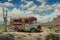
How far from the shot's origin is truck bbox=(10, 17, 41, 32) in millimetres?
15648

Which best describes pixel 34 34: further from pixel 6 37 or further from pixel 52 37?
pixel 6 37

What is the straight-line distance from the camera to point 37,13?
15.6 meters

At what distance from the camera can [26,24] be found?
16000mm

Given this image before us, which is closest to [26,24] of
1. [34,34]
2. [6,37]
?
[34,34]

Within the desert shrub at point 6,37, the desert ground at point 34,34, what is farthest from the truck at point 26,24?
the desert shrub at point 6,37

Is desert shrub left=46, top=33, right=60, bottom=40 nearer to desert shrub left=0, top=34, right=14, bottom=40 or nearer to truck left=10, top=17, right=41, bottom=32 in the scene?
truck left=10, top=17, right=41, bottom=32

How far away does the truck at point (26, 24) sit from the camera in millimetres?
15648

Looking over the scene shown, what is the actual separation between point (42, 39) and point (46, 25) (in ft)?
2.39

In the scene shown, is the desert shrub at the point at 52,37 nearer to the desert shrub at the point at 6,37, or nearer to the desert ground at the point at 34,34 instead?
the desert ground at the point at 34,34

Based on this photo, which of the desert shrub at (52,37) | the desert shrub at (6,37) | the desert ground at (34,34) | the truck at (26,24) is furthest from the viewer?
the truck at (26,24)

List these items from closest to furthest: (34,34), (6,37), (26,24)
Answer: (6,37) < (34,34) < (26,24)

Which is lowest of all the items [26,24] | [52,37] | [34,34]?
[52,37]

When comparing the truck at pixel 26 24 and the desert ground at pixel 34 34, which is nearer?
the desert ground at pixel 34 34

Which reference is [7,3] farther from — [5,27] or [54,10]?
[54,10]
